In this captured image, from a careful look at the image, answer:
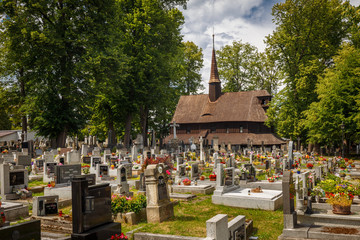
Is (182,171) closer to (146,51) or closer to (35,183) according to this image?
(35,183)

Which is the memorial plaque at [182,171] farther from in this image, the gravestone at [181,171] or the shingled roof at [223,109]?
the shingled roof at [223,109]

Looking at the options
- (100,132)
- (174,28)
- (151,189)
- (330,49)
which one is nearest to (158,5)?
(174,28)

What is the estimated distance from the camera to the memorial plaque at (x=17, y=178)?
12.0 m

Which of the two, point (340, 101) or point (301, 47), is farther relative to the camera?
point (301, 47)

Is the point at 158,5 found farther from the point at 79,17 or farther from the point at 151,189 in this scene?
the point at 151,189

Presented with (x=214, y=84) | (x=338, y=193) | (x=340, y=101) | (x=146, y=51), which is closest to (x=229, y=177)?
(x=338, y=193)

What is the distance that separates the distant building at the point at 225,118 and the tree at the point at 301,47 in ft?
13.1

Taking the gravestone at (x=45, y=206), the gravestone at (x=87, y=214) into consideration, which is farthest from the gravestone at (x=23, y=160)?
the gravestone at (x=87, y=214)

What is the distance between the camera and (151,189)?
363 inches

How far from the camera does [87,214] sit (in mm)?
6234

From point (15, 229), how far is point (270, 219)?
710 cm

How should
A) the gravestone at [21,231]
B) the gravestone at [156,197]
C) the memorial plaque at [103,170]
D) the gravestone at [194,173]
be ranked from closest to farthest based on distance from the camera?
1. the gravestone at [21,231]
2. the gravestone at [156,197]
3. the gravestone at [194,173]
4. the memorial plaque at [103,170]

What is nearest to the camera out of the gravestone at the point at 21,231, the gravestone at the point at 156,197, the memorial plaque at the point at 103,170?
the gravestone at the point at 21,231

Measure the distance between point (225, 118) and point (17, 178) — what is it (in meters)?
32.1
